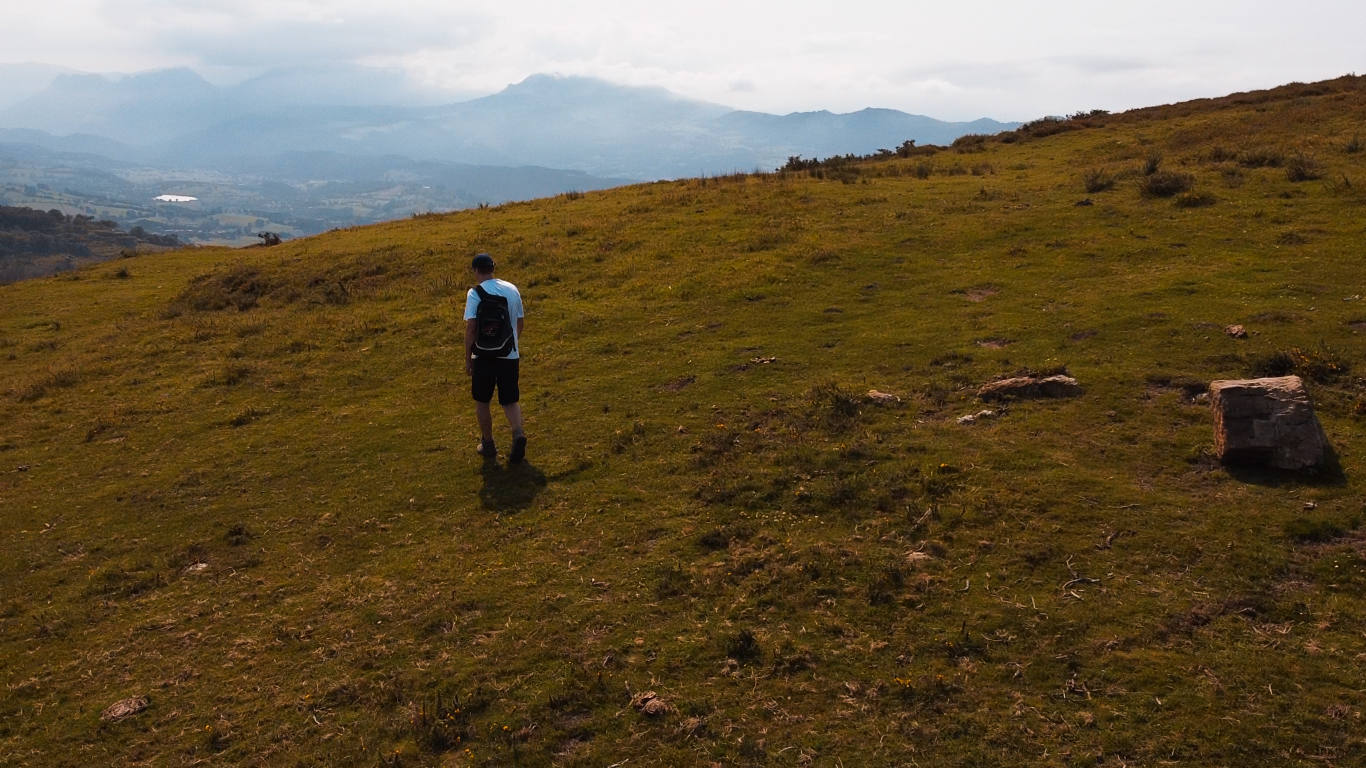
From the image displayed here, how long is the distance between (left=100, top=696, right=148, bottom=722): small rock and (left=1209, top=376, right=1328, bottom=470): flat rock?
1251cm

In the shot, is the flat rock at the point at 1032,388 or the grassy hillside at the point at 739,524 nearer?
the grassy hillside at the point at 739,524

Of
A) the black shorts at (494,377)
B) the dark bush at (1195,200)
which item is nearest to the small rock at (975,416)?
the black shorts at (494,377)

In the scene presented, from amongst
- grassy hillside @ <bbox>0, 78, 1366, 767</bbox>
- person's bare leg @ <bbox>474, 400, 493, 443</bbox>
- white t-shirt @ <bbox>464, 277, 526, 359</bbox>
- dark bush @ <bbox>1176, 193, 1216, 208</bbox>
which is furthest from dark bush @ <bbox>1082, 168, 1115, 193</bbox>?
person's bare leg @ <bbox>474, 400, 493, 443</bbox>

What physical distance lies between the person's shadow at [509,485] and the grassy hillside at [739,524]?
7 centimetres

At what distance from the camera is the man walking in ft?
41.0

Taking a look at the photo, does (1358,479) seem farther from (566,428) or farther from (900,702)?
(566,428)

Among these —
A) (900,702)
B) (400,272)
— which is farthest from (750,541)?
(400,272)

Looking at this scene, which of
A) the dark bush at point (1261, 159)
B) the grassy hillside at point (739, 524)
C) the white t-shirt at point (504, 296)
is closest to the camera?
the grassy hillside at point (739, 524)

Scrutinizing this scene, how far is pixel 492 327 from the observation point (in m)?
12.6

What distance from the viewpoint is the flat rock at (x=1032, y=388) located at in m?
12.5

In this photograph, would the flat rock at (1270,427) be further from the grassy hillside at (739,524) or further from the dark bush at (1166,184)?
the dark bush at (1166,184)

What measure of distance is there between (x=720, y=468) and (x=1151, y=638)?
18.8 ft

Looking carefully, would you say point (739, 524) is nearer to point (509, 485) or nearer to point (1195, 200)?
point (509, 485)

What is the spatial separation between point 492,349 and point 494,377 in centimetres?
46
